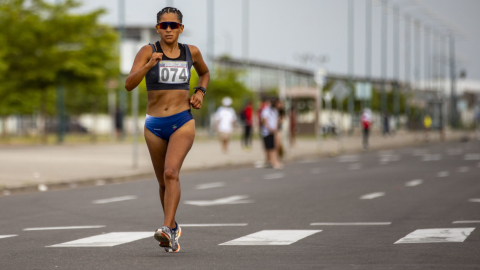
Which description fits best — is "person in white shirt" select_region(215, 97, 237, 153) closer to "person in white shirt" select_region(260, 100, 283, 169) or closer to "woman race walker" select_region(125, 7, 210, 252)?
"person in white shirt" select_region(260, 100, 283, 169)

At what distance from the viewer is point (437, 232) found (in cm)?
769

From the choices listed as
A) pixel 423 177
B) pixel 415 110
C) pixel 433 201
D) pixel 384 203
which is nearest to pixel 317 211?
pixel 384 203

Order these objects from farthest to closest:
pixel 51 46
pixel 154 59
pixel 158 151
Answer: pixel 51 46 < pixel 158 151 < pixel 154 59

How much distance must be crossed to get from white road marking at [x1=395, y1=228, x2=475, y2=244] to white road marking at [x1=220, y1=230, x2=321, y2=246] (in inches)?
38.4

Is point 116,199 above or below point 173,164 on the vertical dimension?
below

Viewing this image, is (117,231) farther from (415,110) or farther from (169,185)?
(415,110)

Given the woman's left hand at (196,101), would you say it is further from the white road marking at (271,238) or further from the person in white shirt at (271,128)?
the person in white shirt at (271,128)

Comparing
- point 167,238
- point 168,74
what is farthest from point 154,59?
point 167,238

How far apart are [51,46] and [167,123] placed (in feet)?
93.6

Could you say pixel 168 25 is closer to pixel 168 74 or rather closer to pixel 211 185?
pixel 168 74

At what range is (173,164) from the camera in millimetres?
6426

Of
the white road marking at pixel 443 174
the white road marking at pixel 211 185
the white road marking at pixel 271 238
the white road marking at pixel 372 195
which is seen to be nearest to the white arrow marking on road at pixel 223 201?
the white road marking at pixel 372 195

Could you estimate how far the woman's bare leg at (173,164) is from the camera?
6.41 meters

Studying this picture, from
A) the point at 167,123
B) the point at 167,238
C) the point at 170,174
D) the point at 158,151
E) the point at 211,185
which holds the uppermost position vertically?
the point at 167,123
